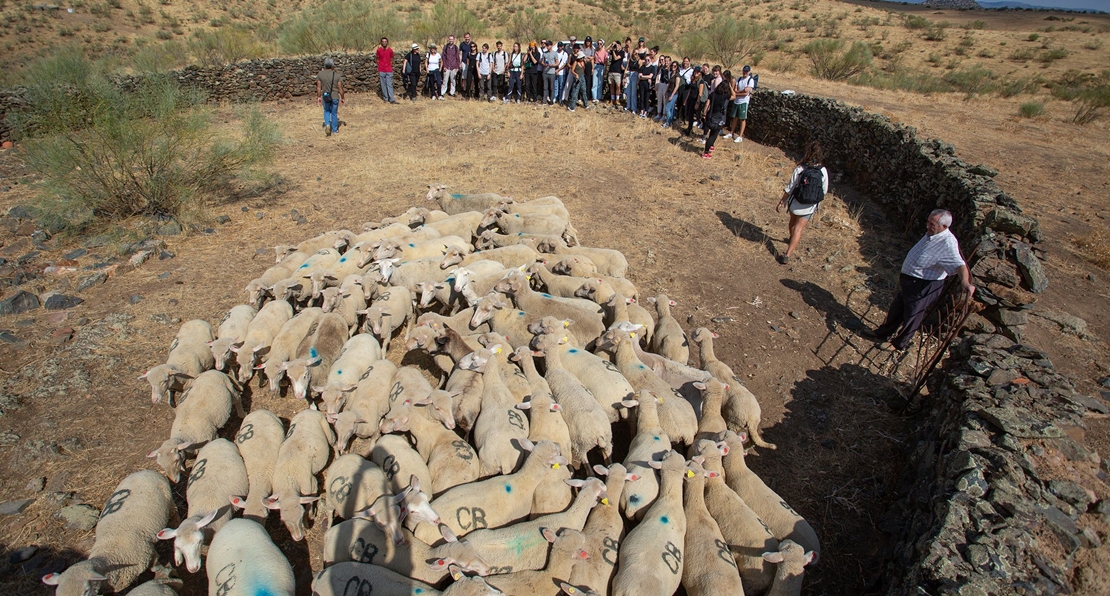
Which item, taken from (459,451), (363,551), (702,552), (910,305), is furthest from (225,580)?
(910,305)

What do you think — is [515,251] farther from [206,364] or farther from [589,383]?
[206,364]

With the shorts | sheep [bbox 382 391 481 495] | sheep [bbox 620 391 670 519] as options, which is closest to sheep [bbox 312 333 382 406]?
sheep [bbox 382 391 481 495]

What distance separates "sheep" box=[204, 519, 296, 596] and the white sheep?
2.42 m

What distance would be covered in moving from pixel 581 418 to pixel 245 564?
2.90 m

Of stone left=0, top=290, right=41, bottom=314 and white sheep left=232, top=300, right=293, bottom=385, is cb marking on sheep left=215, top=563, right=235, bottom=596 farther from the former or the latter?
stone left=0, top=290, right=41, bottom=314

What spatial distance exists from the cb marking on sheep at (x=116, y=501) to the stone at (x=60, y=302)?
4485 millimetres

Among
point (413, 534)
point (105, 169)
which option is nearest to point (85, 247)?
point (105, 169)

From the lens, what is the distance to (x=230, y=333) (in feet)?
20.9

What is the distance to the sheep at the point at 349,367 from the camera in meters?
5.40

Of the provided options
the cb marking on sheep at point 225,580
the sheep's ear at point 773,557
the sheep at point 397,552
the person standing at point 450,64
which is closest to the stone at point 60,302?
the cb marking on sheep at point 225,580

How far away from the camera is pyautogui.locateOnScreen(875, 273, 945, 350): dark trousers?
666cm

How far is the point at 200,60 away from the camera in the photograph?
19.0 m

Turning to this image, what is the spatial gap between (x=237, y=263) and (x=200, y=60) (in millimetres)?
15132

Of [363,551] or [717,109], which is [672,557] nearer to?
[363,551]
